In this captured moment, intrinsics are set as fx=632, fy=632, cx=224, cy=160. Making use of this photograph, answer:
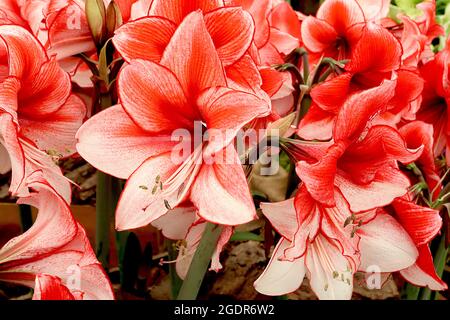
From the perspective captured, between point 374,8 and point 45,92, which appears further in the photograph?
point 374,8

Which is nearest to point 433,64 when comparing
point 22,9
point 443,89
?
point 443,89

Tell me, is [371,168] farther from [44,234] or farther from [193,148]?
[44,234]

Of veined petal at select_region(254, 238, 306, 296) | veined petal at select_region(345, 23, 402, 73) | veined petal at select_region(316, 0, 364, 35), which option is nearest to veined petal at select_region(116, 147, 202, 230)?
veined petal at select_region(254, 238, 306, 296)

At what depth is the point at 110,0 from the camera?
55cm

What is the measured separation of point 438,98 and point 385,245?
0.31 meters

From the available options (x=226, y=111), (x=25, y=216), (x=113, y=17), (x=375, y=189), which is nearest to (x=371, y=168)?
(x=375, y=189)

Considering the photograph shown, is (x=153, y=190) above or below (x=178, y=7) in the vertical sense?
below

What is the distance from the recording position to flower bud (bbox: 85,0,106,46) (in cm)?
53

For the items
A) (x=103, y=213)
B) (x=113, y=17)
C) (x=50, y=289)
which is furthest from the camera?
(x=103, y=213)

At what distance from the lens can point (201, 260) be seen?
1.71ft

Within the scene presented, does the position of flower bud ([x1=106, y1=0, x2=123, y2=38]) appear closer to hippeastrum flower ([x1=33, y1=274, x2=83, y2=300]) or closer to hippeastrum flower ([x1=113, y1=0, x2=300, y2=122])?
hippeastrum flower ([x1=113, y1=0, x2=300, y2=122])

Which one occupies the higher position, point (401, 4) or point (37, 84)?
point (37, 84)
